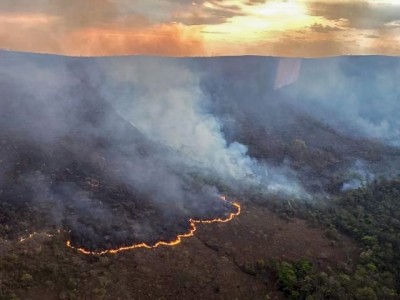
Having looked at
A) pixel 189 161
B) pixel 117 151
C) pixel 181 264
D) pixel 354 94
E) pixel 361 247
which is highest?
pixel 354 94

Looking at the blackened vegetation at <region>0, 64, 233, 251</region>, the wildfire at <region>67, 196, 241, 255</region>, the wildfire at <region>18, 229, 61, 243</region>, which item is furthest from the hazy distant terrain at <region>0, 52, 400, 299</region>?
the wildfire at <region>67, 196, 241, 255</region>

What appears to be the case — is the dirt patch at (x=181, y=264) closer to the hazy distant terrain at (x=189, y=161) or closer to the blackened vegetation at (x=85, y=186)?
the hazy distant terrain at (x=189, y=161)

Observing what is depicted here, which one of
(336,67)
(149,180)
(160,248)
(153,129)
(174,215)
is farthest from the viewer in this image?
(336,67)

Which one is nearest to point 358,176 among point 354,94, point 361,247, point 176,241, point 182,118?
point 361,247

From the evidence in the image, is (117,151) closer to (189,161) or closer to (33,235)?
(189,161)

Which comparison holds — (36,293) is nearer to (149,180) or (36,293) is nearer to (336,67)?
(149,180)

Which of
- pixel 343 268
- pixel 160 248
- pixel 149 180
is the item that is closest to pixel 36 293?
pixel 160 248

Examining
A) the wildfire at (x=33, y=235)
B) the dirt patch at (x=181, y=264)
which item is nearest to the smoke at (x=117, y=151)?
the wildfire at (x=33, y=235)

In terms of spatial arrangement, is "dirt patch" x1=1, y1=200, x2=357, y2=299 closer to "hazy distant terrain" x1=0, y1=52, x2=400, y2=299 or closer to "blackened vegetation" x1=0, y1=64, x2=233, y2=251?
"hazy distant terrain" x1=0, y1=52, x2=400, y2=299
